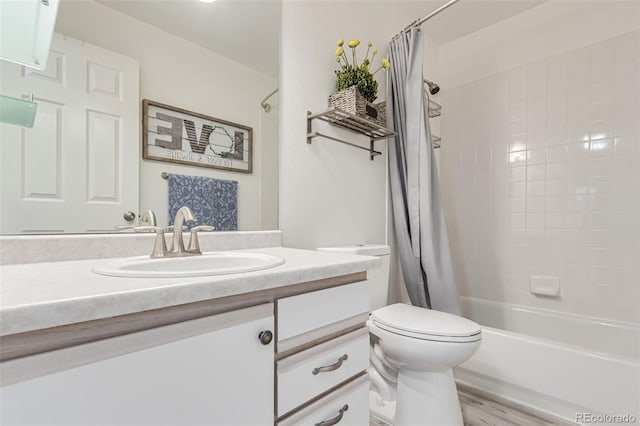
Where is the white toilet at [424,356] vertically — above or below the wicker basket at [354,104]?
below

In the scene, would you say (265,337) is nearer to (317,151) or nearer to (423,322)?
(423,322)

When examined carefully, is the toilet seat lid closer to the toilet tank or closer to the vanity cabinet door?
the toilet tank

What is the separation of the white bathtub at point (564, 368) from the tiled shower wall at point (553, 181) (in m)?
0.12

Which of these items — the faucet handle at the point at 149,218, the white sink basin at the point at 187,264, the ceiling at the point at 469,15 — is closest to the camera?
the white sink basin at the point at 187,264

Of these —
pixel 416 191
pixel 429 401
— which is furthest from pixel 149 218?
pixel 416 191

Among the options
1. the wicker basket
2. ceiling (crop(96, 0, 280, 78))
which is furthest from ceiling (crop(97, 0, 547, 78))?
the wicker basket

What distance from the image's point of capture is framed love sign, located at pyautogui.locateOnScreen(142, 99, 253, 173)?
1000mm

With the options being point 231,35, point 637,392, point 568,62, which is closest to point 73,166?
point 231,35

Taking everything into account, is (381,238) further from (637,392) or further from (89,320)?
→ (89,320)

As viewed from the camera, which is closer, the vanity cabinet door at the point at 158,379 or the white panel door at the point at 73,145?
the vanity cabinet door at the point at 158,379

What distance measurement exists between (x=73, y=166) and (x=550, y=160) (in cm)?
250

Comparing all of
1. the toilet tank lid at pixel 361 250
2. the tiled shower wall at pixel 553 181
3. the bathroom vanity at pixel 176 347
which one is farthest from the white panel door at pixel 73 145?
the tiled shower wall at pixel 553 181

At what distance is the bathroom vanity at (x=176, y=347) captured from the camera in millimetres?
409

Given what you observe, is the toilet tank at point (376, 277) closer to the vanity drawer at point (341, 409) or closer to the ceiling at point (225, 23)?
the vanity drawer at point (341, 409)
